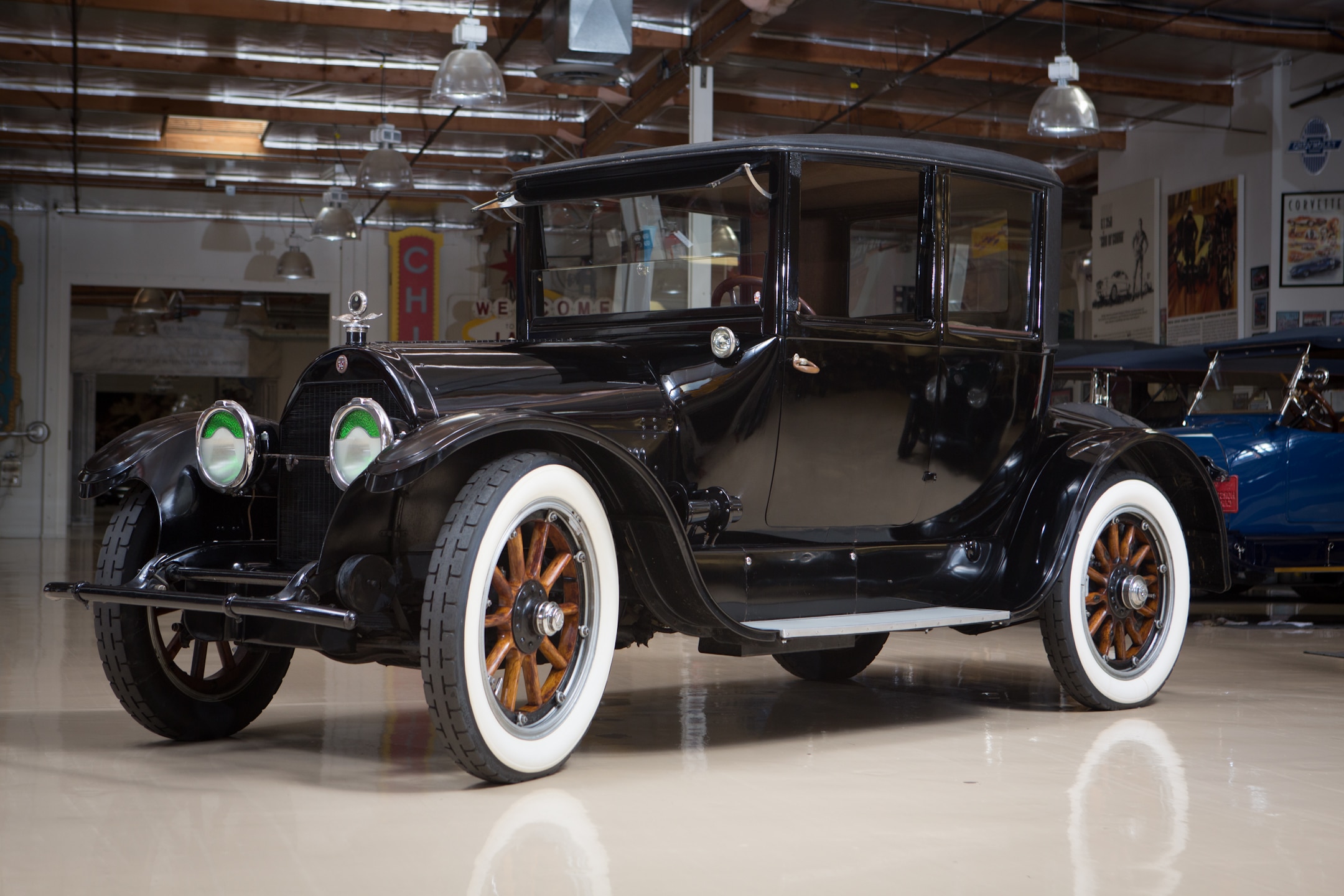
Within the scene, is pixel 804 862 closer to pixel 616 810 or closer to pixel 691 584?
pixel 616 810

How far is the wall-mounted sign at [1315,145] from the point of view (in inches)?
454

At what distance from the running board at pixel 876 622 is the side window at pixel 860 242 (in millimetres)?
855

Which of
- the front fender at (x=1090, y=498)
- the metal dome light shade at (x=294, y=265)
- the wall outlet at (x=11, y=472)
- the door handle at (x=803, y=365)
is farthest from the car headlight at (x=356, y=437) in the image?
the wall outlet at (x=11, y=472)

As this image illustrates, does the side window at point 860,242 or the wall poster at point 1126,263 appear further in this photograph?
the wall poster at point 1126,263

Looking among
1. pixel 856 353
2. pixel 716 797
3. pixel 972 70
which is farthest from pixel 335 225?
pixel 716 797

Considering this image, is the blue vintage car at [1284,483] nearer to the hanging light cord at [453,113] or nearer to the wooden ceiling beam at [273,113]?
the hanging light cord at [453,113]

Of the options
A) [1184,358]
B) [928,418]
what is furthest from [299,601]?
[1184,358]

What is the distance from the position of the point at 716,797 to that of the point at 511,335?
4.05m

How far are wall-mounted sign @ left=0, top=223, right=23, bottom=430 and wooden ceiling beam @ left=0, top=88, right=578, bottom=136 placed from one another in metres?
3.55

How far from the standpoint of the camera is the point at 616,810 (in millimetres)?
2828

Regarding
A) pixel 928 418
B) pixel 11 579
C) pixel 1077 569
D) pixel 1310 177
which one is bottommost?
pixel 11 579

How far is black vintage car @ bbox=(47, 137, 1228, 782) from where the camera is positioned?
3.11 metres

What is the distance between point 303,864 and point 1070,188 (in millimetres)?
15154

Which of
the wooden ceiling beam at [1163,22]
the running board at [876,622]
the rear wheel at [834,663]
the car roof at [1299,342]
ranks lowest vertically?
the rear wheel at [834,663]
